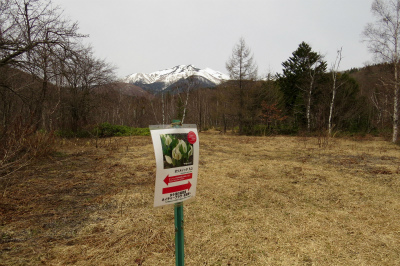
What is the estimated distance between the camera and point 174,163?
1423mm

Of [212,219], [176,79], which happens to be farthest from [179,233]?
[176,79]

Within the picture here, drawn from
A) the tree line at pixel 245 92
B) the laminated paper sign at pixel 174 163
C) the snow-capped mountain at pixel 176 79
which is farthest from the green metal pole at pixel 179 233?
the snow-capped mountain at pixel 176 79

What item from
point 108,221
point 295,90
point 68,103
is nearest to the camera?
point 108,221

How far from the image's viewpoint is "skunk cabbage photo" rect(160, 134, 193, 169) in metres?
1.39

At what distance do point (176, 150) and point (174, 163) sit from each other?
90 mm

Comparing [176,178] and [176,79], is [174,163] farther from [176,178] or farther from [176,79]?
[176,79]

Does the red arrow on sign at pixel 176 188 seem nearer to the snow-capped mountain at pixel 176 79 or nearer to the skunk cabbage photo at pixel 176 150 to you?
the skunk cabbage photo at pixel 176 150

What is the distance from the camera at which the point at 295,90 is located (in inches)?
887

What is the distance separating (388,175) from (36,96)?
1235 cm

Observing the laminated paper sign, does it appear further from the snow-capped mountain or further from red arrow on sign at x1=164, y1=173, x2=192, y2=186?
the snow-capped mountain

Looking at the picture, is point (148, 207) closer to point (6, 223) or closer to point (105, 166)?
point (6, 223)


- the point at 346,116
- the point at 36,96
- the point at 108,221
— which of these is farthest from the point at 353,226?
the point at 346,116

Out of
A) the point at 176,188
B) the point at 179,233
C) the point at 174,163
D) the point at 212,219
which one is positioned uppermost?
the point at 174,163

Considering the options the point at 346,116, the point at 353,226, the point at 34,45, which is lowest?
the point at 353,226
